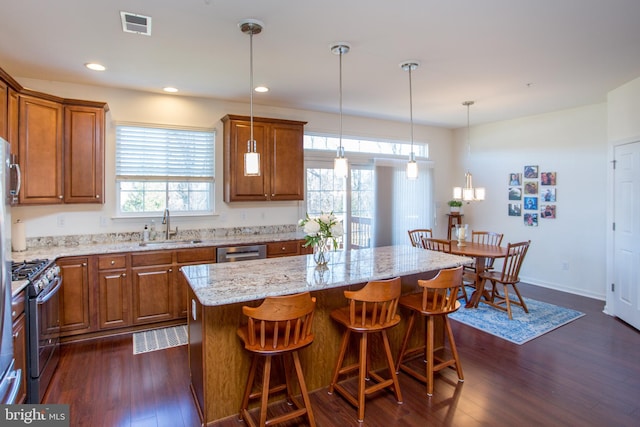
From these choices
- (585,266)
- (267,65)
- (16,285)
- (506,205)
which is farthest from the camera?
(506,205)

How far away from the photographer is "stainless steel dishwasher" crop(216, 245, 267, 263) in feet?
13.6

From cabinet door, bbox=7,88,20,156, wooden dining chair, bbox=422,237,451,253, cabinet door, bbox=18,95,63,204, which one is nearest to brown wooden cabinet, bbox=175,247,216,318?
cabinet door, bbox=18,95,63,204

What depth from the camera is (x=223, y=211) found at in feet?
15.6

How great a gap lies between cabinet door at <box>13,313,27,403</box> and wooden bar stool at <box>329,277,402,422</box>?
2.02 m

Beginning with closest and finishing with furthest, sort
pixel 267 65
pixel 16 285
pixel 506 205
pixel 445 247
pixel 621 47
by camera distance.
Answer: pixel 16 285
pixel 621 47
pixel 267 65
pixel 445 247
pixel 506 205

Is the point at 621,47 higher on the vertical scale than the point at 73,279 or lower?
higher

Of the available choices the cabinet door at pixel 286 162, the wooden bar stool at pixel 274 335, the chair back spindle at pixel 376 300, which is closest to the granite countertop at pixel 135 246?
the cabinet door at pixel 286 162

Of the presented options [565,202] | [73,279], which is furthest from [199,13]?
[565,202]

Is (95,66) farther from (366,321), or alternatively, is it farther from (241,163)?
(366,321)

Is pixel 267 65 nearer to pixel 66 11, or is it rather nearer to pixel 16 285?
pixel 66 11

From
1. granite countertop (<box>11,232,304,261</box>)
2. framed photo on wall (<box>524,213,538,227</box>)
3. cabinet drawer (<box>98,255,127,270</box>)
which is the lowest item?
cabinet drawer (<box>98,255,127,270</box>)

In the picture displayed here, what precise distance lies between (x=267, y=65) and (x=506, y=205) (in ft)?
15.5

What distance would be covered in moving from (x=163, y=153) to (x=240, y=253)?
1.59 meters

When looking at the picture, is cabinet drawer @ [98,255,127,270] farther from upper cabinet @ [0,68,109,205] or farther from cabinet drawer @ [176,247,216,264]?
upper cabinet @ [0,68,109,205]
